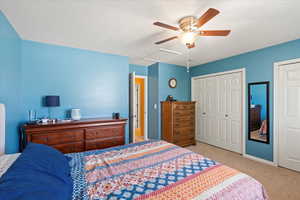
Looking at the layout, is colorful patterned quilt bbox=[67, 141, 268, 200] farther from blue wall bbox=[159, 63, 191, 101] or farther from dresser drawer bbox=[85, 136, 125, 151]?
blue wall bbox=[159, 63, 191, 101]

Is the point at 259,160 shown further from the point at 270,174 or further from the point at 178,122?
the point at 178,122

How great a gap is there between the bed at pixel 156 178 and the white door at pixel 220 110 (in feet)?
8.16

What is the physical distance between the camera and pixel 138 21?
189cm

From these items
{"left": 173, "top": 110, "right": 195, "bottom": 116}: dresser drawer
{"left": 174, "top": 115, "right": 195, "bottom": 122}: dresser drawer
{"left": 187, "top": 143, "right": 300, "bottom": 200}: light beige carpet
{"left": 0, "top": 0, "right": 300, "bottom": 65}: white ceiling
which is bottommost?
{"left": 187, "top": 143, "right": 300, "bottom": 200}: light beige carpet

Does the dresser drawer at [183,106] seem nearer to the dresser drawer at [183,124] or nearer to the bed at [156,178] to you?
the dresser drawer at [183,124]

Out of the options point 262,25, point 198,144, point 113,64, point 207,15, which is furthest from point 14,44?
point 198,144

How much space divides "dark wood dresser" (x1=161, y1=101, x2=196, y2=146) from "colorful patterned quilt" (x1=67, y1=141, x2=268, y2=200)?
2009 millimetres

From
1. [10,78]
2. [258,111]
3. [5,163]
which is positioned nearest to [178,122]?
[258,111]

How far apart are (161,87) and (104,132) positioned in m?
2.15

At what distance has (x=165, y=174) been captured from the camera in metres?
1.22

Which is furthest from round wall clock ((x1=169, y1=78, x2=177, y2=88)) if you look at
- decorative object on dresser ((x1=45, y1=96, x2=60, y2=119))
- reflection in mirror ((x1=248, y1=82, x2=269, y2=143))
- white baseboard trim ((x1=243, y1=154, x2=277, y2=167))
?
decorative object on dresser ((x1=45, y1=96, x2=60, y2=119))

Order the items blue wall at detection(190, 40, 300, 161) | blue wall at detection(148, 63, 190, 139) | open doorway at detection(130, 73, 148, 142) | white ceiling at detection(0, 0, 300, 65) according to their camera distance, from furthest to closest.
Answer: open doorway at detection(130, 73, 148, 142), blue wall at detection(148, 63, 190, 139), blue wall at detection(190, 40, 300, 161), white ceiling at detection(0, 0, 300, 65)

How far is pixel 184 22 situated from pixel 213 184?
1878 mm

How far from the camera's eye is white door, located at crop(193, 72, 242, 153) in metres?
3.38
